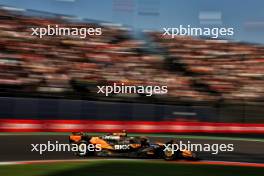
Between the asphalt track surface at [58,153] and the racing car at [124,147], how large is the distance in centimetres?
10

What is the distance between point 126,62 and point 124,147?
45.3 inches

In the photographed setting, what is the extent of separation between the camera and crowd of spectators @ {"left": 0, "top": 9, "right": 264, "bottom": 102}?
692cm

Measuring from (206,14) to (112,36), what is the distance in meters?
1.30

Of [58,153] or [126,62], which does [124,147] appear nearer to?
[58,153]

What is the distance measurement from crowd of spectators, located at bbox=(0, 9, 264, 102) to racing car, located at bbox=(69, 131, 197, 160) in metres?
0.58

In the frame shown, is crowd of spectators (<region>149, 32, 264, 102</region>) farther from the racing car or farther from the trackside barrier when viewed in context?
the racing car

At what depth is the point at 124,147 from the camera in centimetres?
718

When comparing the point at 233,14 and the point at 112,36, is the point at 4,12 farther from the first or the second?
the point at 233,14

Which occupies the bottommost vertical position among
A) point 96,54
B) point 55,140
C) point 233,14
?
point 55,140

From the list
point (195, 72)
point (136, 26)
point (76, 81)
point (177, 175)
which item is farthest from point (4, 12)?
point (177, 175)

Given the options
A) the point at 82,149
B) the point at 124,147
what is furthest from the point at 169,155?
the point at 82,149

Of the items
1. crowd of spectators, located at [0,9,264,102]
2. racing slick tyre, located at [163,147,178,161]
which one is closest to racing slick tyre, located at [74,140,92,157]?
crowd of spectators, located at [0,9,264,102]

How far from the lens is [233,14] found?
23.3 ft

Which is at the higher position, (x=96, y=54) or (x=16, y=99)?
(x=96, y=54)
